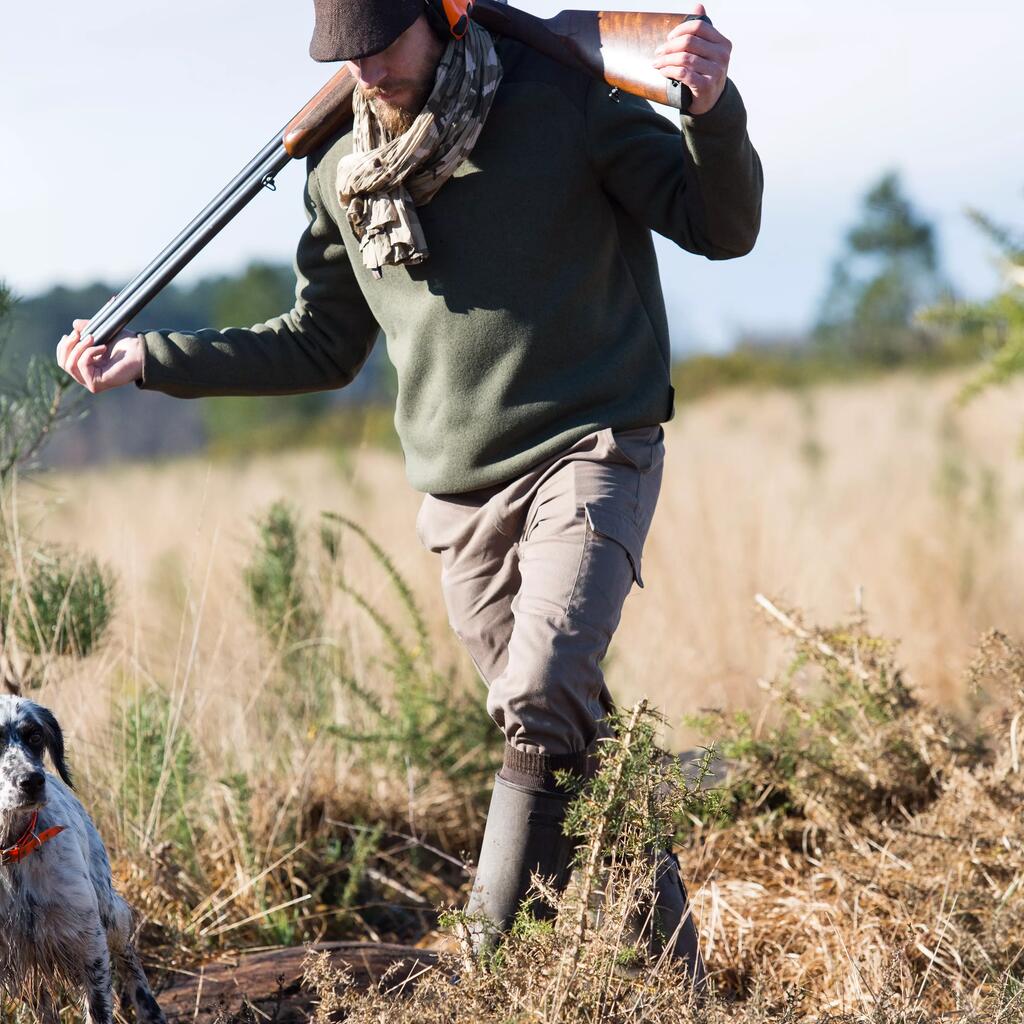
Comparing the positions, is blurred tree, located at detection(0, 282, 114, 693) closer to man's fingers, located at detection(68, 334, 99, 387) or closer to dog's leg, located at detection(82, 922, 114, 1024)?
man's fingers, located at detection(68, 334, 99, 387)

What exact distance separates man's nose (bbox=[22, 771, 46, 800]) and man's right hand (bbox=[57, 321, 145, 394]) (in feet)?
3.58

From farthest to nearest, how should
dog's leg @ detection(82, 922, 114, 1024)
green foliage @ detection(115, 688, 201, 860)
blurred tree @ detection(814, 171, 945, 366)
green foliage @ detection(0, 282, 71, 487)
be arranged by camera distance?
blurred tree @ detection(814, 171, 945, 366)
green foliage @ detection(0, 282, 71, 487)
green foliage @ detection(115, 688, 201, 860)
dog's leg @ detection(82, 922, 114, 1024)

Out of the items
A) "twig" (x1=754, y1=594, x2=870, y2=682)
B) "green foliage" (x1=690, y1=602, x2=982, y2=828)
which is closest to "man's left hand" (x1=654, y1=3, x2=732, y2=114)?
"twig" (x1=754, y1=594, x2=870, y2=682)

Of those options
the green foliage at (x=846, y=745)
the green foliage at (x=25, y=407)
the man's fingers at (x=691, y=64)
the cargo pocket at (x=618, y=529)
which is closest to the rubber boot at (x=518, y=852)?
the cargo pocket at (x=618, y=529)

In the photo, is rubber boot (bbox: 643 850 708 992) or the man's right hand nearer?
rubber boot (bbox: 643 850 708 992)

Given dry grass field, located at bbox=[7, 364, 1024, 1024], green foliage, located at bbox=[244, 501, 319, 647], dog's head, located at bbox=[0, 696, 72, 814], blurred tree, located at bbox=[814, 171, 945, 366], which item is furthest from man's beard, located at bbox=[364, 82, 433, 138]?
blurred tree, located at bbox=[814, 171, 945, 366]

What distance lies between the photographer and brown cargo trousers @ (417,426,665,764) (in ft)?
9.78

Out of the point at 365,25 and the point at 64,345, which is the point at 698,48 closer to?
the point at 365,25

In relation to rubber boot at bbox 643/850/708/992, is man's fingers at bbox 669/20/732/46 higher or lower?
higher

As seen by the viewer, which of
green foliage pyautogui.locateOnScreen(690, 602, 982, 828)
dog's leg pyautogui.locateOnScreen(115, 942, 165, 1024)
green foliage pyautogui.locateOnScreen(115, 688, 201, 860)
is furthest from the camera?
green foliage pyautogui.locateOnScreen(115, 688, 201, 860)

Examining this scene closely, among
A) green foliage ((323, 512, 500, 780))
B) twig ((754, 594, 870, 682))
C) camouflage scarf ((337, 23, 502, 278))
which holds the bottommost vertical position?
green foliage ((323, 512, 500, 780))

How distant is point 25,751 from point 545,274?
1646 millimetres

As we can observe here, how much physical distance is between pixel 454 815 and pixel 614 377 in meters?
2.34

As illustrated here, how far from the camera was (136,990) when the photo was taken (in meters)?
3.41
